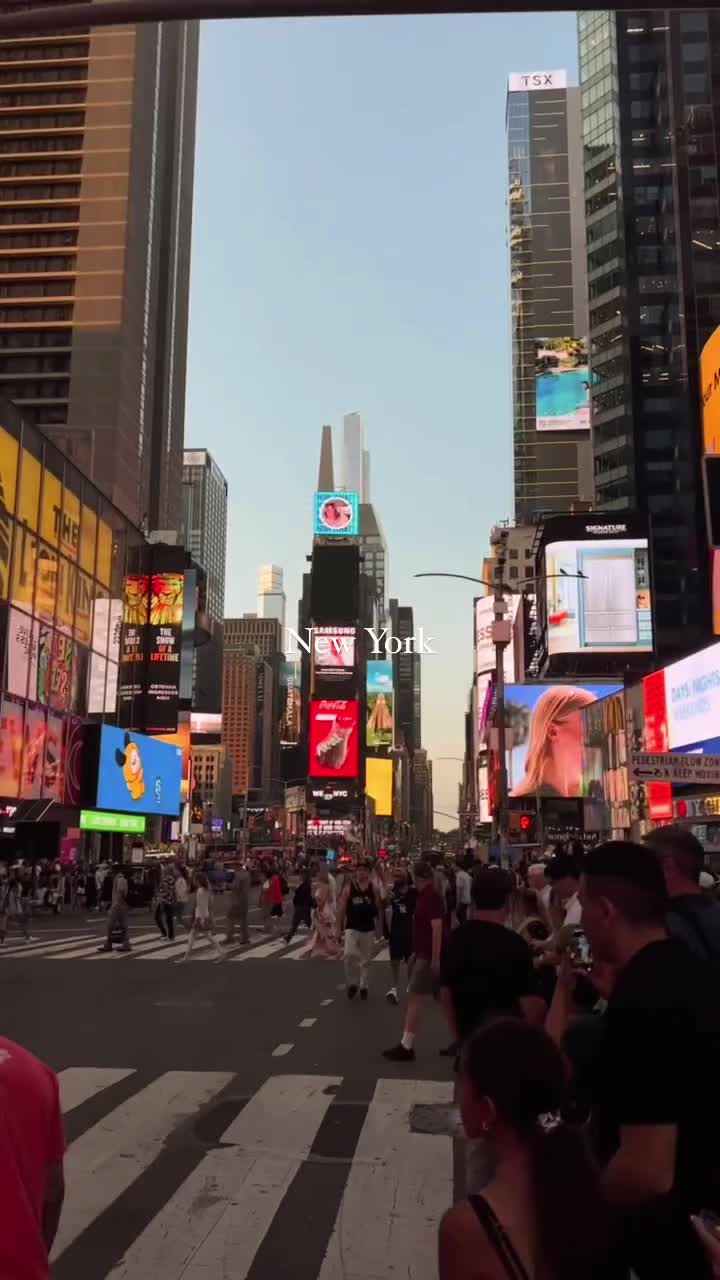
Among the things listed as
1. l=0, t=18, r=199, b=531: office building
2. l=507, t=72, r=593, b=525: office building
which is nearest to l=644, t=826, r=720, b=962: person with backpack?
l=0, t=18, r=199, b=531: office building

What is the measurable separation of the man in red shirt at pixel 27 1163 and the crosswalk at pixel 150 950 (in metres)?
17.6

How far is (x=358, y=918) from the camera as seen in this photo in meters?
13.9

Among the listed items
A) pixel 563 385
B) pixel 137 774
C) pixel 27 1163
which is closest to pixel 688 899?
pixel 27 1163

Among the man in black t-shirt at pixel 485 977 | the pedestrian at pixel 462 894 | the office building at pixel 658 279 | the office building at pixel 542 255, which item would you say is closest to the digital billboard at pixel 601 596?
the office building at pixel 658 279

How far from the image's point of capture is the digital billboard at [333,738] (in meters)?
154

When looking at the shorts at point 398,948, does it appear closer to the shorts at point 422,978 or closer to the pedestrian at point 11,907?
the shorts at point 422,978

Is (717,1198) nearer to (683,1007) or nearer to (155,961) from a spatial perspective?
(683,1007)

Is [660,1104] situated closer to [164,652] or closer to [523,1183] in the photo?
[523,1183]

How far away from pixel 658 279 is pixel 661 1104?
10592cm

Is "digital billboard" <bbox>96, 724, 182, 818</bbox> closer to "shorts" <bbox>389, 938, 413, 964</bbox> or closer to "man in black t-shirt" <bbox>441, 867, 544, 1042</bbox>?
"shorts" <bbox>389, 938, 413, 964</bbox>

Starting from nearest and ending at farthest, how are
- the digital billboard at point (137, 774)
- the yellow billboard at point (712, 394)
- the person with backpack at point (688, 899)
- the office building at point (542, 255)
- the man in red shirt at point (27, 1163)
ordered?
the man in red shirt at point (27, 1163) → the person with backpack at point (688, 899) → the yellow billboard at point (712, 394) → the digital billboard at point (137, 774) → the office building at point (542, 255)

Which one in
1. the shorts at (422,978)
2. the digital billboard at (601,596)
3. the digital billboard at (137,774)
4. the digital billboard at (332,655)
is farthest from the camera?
the digital billboard at (332,655)

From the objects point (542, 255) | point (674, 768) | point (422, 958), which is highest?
point (542, 255)

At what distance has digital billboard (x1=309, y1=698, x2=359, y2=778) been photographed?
154125 millimetres
